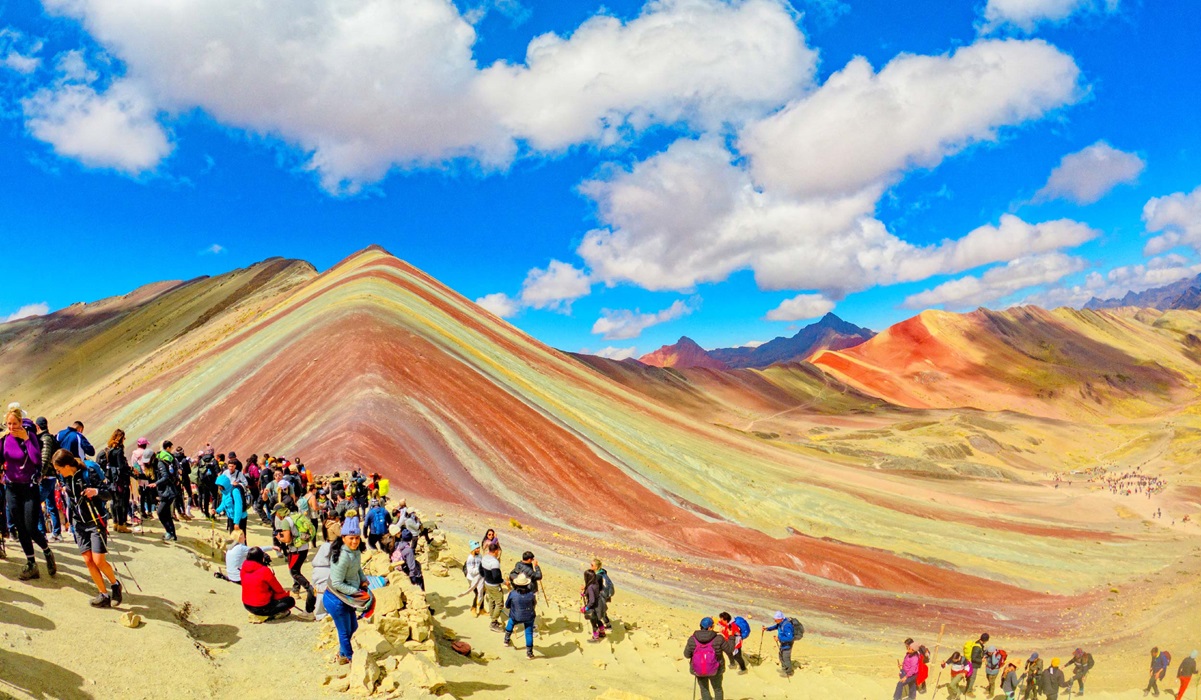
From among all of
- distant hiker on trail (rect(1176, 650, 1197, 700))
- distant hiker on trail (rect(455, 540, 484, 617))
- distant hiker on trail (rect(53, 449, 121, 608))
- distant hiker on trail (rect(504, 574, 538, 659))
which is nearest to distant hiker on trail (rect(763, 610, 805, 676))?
distant hiker on trail (rect(504, 574, 538, 659))

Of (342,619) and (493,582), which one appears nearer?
(342,619)

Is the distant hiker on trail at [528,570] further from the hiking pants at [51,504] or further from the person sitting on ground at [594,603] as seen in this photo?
the hiking pants at [51,504]

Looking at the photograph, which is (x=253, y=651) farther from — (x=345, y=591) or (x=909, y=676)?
(x=909, y=676)

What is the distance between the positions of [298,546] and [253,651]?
2.03 m

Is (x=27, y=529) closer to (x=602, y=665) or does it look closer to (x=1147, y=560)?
(x=602, y=665)

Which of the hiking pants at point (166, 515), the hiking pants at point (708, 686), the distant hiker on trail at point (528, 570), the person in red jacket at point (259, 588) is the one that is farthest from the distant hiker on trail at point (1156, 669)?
the hiking pants at point (166, 515)

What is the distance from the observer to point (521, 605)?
10.2m

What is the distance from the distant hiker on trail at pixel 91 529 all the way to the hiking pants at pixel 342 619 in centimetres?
321

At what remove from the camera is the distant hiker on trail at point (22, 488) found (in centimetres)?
852

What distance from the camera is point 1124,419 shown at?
386 ft

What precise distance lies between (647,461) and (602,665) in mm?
27037

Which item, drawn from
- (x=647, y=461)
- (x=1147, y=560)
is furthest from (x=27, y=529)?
(x=1147, y=560)

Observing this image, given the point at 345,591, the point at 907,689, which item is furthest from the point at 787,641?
the point at 345,591

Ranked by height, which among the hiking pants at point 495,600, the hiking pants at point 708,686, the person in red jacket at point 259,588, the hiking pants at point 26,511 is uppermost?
the hiking pants at point 26,511
